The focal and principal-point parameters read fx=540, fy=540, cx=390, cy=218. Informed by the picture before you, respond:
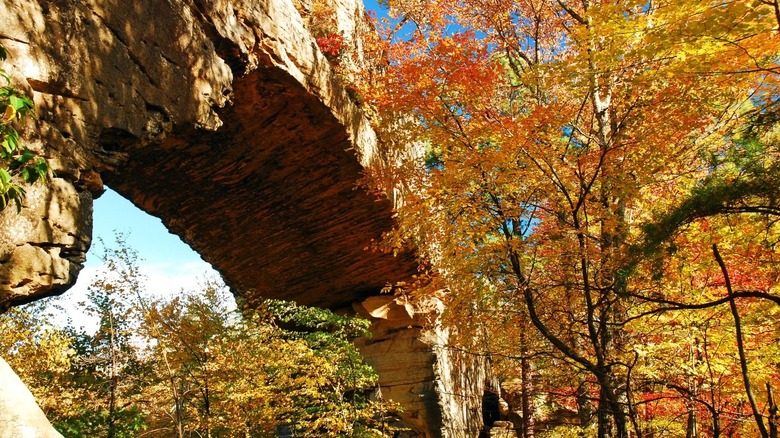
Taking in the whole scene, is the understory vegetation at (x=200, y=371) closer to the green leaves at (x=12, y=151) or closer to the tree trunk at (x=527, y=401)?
the tree trunk at (x=527, y=401)

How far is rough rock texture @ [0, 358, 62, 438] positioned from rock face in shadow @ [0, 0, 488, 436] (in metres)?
1.26

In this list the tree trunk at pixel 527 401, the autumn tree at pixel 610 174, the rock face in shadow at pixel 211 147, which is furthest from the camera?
the tree trunk at pixel 527 401

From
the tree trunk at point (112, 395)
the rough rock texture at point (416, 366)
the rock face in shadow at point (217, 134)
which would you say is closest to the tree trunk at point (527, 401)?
the rough rock texture at point (416, 366)

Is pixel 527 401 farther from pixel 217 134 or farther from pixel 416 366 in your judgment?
pixel 217 134

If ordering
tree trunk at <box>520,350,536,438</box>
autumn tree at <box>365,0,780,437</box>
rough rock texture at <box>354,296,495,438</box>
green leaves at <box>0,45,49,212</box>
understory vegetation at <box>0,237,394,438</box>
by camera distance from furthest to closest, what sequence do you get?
rough rock texture at <box>354,296,495,438</box>
tree trunk at <box>520,350,536,438</box>
understory vegetation at <box>0,237,394,438</box>
autumn tree at <box>365,0,780,437</box>
green leaves at <box>0,45,49,212</box>

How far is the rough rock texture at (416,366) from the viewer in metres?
10.3

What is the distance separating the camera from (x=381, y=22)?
12875 mm

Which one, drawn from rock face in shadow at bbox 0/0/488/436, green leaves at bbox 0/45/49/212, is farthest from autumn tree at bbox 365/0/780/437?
green leaves at bbox 0/45/49/212

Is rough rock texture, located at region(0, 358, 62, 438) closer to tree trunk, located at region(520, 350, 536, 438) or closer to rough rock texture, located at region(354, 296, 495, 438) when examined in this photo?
rough rock texture, located at region(354, 296, 495, 438)

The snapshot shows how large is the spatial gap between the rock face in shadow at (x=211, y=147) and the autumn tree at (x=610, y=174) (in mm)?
1433

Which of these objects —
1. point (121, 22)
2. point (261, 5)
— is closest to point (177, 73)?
point (121, 22)

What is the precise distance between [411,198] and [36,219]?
5.10 m

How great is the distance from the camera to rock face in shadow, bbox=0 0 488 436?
11.3ft

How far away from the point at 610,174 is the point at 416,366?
646 centimetres
